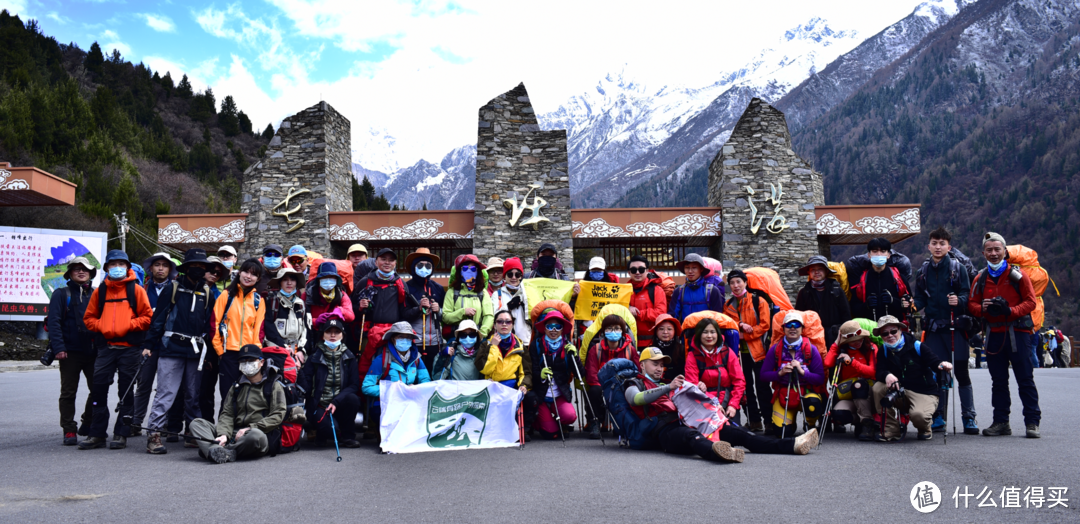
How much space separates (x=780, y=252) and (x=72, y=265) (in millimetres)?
16490

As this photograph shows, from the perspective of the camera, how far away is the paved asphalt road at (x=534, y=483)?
396 centimetres

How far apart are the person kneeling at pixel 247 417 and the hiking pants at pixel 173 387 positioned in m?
0.55

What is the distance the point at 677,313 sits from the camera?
24.9ft

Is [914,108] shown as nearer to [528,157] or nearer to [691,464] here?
[528,157]

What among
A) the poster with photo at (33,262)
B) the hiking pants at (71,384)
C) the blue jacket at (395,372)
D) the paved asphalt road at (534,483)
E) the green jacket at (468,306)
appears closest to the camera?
the paved asphalt road at (534,483)

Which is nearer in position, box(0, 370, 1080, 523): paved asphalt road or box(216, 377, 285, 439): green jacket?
box(0, 370, 1080, 523): paved asphalt road

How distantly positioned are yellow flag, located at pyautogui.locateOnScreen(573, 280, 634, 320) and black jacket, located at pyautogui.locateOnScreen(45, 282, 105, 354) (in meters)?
4.80

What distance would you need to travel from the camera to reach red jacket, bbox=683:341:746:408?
6.30m

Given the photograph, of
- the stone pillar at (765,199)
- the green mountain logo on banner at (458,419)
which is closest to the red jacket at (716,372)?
the green mountain logo on banner at (458,419)

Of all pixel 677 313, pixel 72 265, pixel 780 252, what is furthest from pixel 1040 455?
pixel 780 252

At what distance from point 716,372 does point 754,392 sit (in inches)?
45.6

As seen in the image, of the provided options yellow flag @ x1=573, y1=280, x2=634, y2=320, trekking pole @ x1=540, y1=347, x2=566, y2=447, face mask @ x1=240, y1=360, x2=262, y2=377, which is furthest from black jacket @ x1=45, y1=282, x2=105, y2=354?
yellow flag @ x1=573, y1=280, x2=634, y2=320

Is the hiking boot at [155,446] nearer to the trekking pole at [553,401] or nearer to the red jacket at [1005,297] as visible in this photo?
the trekking pole at [553,401]

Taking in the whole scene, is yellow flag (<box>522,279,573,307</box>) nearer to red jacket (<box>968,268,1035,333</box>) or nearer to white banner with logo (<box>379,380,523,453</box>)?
white banner with logo (<box>379,380,523,453</box>)
